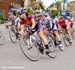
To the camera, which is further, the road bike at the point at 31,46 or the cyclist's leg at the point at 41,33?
the cyclist's leg at the point at 41,33

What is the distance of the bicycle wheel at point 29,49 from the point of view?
1230cm

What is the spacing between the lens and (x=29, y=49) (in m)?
12.4

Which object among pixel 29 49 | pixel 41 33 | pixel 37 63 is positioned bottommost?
pixel 37 63

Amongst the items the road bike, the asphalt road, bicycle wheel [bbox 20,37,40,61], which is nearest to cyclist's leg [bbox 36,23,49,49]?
the road bike

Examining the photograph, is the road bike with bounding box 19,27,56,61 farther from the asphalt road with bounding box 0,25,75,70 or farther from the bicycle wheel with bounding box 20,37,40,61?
the asphalt road with bounding box 0,25,75,70

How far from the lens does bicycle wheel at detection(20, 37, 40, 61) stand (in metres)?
12.3

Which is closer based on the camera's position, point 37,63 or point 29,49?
point 37,63

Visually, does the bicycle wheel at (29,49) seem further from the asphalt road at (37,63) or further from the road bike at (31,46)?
the asphalt road at (37,63)

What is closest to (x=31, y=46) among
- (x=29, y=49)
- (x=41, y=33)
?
(x=29, y=49)

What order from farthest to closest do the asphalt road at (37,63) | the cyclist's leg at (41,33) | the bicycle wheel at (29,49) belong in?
the cyclist's leg at (41,33) < the bicycle wheel at (29,49) < the asphalt road at (37,63)

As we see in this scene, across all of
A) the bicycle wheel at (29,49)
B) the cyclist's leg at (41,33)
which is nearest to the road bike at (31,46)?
the bicycle wheel at (29,49)

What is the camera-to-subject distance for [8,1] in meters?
90.0

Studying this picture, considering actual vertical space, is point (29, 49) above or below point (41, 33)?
below

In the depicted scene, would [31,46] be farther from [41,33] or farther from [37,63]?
[37,63]
